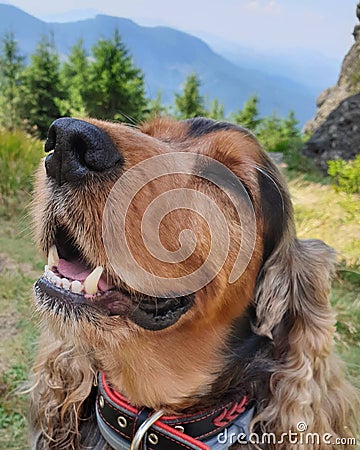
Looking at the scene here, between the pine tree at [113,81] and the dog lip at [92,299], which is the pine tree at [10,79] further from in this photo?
the dog lip at [92,299]

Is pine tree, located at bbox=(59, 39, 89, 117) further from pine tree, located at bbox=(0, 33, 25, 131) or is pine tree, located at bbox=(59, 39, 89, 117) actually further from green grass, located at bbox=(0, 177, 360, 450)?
green grass, located at bbox=(0, 177, 360, 450)

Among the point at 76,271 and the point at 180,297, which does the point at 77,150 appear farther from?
the point at 180,297

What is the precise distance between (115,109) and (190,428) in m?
22.6

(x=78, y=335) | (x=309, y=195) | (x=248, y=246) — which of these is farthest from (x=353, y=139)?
(x=78, y=335)

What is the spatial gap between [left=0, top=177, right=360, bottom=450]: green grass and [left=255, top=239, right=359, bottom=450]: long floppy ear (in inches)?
39.5

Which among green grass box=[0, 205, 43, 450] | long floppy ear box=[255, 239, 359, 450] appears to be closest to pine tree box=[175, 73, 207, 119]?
green grass box=[0, 205, 43, 450]

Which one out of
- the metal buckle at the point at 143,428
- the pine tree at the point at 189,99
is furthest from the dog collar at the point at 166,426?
the pine tree at the point at 189,99

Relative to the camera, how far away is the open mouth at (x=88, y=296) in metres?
1.61

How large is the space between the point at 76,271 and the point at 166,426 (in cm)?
70

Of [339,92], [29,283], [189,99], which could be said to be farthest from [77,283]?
[189,99]

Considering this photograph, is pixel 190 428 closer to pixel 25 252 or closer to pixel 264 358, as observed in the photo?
pixel 264 358

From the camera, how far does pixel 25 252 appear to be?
516cm

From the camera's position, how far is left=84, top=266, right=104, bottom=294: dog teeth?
1590 millimetres

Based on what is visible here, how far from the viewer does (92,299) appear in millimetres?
1637
